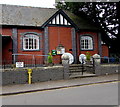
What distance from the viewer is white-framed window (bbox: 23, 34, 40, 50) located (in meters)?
20.1

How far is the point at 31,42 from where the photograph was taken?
20172mm

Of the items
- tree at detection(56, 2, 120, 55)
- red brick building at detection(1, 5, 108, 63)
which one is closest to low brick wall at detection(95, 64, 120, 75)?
red brick building at detection(1, 5, 108, 63)

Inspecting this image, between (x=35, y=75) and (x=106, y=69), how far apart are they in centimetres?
710

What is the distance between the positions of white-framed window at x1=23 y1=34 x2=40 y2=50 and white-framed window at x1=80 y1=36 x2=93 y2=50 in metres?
5.82

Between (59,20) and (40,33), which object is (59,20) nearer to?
(59,20)

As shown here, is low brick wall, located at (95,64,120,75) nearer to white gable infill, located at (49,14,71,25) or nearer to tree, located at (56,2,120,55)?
white gable infill, located at (49,14,71,25)

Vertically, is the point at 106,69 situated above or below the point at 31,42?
below

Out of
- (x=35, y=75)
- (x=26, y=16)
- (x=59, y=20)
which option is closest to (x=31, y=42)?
(x=26, y=16)

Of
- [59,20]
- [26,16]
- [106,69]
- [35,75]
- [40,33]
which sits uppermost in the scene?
[26,16]

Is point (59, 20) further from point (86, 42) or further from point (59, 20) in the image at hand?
point (86, 42)

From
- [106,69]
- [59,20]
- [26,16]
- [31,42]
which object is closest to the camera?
[106,69]

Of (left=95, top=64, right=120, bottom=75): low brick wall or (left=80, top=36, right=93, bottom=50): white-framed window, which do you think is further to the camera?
(left=80, top=36, right=93, bottom=50): white-framed window

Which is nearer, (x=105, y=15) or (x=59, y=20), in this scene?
(x=59, y=20)

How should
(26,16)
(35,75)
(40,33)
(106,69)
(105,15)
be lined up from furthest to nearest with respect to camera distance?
(105,15) < (26,16) < (40,33) < (106,69) < (35,75)
